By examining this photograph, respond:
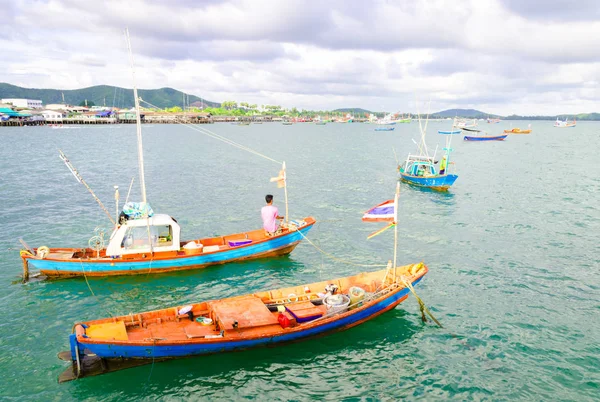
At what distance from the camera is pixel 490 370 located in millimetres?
13523

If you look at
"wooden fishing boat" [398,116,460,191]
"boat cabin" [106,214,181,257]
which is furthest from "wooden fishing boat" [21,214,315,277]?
"wooden fishing boat" [398,116,460,191]

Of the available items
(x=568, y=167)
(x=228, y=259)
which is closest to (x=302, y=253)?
(x=228, y=259)

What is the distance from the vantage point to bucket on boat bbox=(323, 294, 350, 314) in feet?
47.9

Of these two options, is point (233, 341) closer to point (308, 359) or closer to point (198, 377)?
point (198, 377)

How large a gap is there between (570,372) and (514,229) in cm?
1726

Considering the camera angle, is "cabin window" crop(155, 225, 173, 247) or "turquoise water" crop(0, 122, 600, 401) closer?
"turquoise water" crop(0, 122, 600, 401)

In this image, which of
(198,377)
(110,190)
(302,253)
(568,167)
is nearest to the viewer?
(198,377)

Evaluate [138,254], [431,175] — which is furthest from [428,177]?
[138,254]

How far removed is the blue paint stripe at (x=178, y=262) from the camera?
61.3 ft

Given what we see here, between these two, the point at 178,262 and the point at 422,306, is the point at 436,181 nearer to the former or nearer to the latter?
the point at 422,306

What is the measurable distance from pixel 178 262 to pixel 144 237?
7.06 feet

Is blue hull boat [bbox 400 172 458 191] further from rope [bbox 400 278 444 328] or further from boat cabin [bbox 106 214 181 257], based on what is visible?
boat cabin [bbox 106 214 181 257]

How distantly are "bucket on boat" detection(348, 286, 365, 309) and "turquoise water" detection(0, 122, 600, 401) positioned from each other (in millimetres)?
1275

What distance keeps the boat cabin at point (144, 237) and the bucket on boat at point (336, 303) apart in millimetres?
8990
